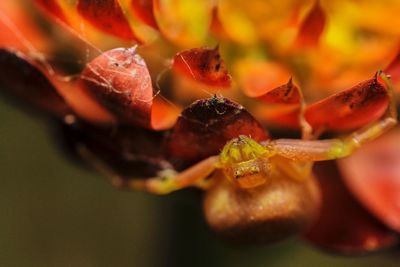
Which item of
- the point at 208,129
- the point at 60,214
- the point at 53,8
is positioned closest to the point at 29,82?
the point at 53,8

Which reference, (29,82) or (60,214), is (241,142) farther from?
(60,214)

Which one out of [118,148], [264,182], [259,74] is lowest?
[264,182]

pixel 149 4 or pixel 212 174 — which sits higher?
pixel 149 4

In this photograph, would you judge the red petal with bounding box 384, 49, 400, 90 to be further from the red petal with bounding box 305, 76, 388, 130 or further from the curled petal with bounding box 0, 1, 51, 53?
the curled petal with bounding box 0, 1, 51, 53

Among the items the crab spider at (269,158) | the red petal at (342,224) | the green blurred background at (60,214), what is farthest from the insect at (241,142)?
the green blurred background at (60,214)

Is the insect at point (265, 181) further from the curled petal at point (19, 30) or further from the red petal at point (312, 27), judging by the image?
the curled petal at point (19, 30)

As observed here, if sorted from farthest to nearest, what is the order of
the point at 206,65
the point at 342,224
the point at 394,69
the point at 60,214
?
the point at 60,214
the point at 342,224
the point at 394,69
the point at 206,65

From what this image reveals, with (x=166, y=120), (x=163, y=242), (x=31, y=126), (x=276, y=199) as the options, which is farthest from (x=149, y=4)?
(x=31, y=126)

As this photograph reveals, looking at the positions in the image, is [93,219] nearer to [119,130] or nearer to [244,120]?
[119,130]
